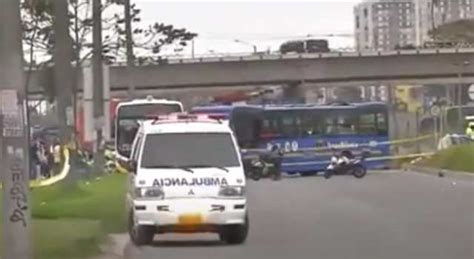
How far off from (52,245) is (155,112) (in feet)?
105

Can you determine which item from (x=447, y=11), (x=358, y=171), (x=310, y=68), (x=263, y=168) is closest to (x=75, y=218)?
(x=358, y=171)

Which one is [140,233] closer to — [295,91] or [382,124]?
[382,124]

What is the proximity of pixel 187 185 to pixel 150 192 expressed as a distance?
59cm

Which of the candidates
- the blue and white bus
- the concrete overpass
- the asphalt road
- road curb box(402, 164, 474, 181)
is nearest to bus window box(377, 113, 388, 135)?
the blue and white bus

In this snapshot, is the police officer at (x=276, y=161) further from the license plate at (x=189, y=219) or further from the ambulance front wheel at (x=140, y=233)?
the license plate at (x=189, y=219)

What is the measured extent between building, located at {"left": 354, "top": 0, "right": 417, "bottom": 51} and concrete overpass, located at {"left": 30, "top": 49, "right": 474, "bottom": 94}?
61.6 metres

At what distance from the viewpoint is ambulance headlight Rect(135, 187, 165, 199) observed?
2223 centimetres

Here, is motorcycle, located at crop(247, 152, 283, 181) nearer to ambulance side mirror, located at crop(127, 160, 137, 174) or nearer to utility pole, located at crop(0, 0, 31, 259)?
ambulance side mirror, located at crop(127, 160, 137, 174)

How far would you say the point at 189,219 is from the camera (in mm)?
22250

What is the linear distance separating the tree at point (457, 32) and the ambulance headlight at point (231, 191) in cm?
8391

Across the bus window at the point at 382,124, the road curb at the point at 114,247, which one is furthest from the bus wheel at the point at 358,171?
the road curb at the point at 114,247

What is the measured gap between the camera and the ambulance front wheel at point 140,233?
74.5 ft

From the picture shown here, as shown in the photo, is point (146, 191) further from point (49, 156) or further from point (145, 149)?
point (49, 156)

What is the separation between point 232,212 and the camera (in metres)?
22.4
